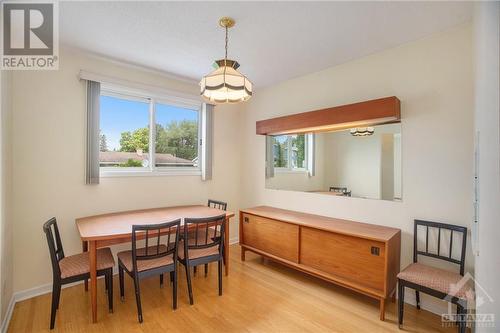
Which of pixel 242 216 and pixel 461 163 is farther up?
pixel 461 163

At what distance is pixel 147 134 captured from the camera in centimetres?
344

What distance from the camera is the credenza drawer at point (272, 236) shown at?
116 inches

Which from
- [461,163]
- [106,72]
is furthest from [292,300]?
[106,72]

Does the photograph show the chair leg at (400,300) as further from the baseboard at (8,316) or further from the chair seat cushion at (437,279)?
the baseboard at (8,316)

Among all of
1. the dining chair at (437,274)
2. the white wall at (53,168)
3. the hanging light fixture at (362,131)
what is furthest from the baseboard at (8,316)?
the hanging light fixture at (362,131)

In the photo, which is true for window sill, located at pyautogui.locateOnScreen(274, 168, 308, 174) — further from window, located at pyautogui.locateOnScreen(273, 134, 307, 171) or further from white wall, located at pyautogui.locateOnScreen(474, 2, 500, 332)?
white wall, located at pyautogui.locateOnScreen(474, 2, 500, 332)

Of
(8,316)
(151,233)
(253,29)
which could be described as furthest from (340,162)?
(8,316)

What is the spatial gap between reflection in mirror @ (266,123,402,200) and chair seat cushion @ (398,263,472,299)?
73cm

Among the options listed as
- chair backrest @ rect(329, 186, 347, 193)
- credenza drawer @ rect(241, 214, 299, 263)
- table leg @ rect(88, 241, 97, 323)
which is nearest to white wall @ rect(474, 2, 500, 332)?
chair backrest @ rect(329, 186, 347, 193)

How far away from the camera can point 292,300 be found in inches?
99.4

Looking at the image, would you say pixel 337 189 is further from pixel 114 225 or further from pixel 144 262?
pixel 114 225

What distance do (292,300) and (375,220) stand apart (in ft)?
4.19

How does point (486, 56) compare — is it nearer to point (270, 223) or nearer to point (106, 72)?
point (270, 223)

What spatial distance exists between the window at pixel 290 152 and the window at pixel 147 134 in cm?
130
